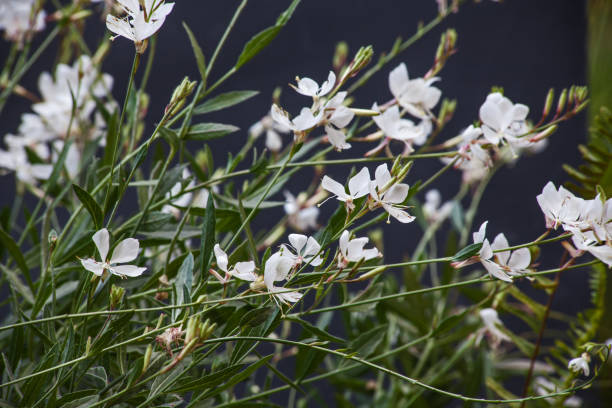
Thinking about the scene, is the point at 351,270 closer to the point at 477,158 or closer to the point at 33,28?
the point at 477,158

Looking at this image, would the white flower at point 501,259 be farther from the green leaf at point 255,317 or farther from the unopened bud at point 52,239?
the unopened bud at point 52,239

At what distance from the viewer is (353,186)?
0.32m

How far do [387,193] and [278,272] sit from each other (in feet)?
0.26

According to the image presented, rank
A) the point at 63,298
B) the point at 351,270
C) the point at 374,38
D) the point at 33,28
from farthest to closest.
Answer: the point at 374,38
the point at 33,28
the point at 63,298
the point at 351,270

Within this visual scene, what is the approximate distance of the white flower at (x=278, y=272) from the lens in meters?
0.30

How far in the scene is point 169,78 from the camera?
0.91 metres

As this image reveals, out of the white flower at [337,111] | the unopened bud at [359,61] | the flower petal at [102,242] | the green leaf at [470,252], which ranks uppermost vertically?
the unopened bud at [359,61]

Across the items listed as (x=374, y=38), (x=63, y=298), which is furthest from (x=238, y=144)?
(x=63, y=298)

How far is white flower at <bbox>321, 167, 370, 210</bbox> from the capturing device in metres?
0.32

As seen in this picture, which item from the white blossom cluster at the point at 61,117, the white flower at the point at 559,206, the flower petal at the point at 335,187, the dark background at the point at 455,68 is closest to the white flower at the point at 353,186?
the flower petal at the point at 335,187

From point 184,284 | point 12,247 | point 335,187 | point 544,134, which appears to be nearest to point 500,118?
point 544,134

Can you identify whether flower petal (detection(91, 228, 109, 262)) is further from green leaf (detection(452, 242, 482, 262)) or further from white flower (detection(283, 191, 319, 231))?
white flower (detection(283, 191, 319, 231))

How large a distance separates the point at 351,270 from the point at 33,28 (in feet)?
1.40

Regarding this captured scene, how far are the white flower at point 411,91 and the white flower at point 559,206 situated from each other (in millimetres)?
122
